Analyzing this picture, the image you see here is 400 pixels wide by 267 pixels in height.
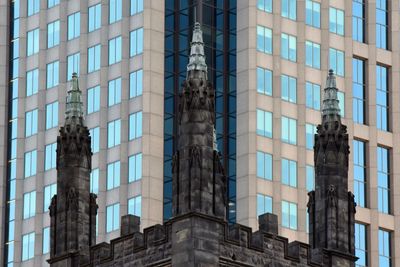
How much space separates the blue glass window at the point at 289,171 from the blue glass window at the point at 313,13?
8.58 m

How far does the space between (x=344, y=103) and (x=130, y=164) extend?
13.6m

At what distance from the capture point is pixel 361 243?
143625 mm

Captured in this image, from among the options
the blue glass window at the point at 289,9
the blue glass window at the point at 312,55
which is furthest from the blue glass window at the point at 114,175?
the blue glass window at the point at 289,9

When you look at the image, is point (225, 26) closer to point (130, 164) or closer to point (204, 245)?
point (130, 164)

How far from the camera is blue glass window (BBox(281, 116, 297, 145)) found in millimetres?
142125

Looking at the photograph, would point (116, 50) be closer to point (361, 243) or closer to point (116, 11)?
point (116, 11)

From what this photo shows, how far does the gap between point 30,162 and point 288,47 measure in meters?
16.2

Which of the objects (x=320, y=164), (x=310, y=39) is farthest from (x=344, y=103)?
(x=320, y=164)

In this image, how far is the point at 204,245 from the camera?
9031 cm

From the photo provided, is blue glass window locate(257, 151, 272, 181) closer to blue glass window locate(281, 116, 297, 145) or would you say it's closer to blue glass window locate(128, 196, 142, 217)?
blue glass window locate(281, 116, 297, 145)

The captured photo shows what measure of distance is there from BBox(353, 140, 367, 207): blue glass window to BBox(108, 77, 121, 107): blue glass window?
13937mm

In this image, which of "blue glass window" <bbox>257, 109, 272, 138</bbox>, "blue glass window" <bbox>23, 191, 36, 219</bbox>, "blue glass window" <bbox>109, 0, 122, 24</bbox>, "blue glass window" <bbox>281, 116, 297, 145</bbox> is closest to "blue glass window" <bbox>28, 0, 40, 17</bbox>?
"blue glass window" <bbox>109, 0, 122, 24</bbox>

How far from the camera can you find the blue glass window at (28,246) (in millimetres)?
143750

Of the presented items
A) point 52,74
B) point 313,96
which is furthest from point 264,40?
point 52,74
